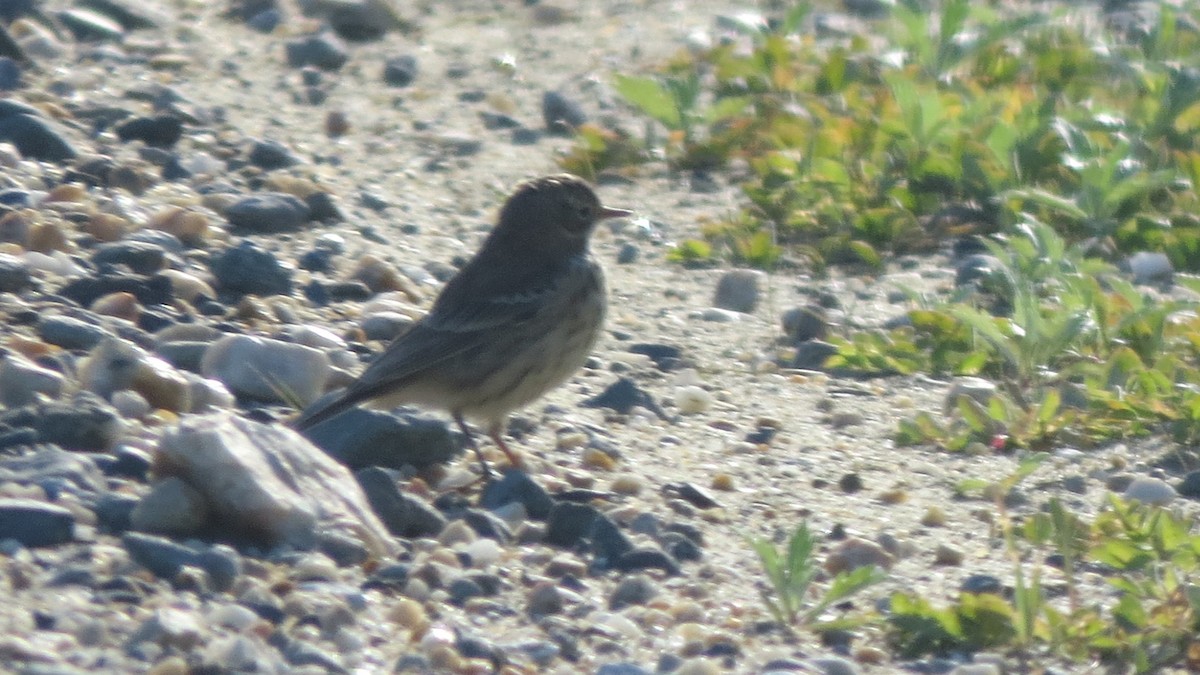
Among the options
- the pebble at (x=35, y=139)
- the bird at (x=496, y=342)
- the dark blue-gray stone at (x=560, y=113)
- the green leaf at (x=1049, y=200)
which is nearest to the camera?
the bird at (x=496, y=342)

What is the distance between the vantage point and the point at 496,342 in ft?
21.4

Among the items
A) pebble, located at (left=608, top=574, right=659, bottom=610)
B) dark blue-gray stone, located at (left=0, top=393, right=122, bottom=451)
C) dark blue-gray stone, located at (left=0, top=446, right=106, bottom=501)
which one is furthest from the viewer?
dark blue-gray stone, located at (left=0, top=393, right=122, bottom=451)

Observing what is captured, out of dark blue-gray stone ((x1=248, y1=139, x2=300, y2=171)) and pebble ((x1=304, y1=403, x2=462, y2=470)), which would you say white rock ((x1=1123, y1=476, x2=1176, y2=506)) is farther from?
dark blue-gray stone ((x1=248, y1=139, x2=300, y2=171))

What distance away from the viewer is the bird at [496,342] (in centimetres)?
631

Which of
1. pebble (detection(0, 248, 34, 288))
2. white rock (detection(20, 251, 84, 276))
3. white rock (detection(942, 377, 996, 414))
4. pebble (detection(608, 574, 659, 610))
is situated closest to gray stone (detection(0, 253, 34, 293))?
pebble (detection(0, 248, 34, 288))

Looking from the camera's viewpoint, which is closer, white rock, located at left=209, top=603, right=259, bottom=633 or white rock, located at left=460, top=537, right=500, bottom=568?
white rock, located at left=209, top=603, right=259, bottom=633

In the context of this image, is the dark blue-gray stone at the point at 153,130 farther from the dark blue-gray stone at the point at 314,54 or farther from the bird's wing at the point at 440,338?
the bird's wing at the point at 440,338

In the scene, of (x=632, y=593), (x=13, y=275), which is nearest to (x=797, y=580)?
(x=632, y=593)

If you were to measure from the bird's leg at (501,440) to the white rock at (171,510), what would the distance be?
1437mm

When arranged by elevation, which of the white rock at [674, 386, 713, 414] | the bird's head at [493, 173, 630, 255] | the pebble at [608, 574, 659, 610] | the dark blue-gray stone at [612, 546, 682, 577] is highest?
the bird's head at [493, 173, 630, 255]

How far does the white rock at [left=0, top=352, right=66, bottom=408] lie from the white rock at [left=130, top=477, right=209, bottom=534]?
90 cm

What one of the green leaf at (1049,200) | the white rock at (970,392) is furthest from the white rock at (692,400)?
the green leaf at (1049,200)

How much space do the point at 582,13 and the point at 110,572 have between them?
837cm

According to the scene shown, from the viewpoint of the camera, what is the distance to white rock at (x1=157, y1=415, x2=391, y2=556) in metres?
4.93
